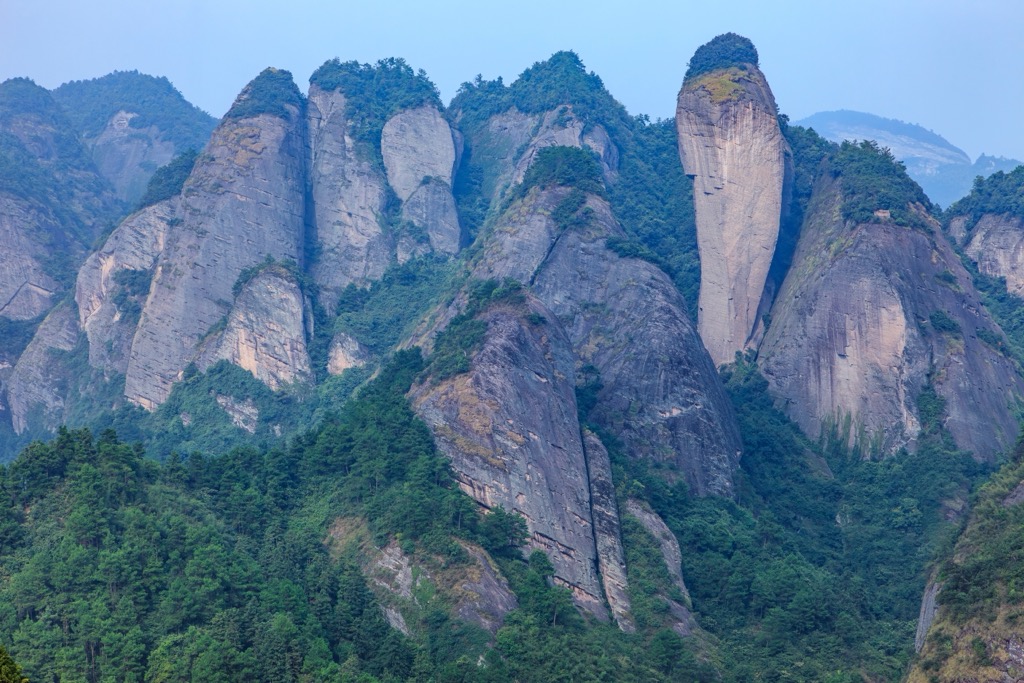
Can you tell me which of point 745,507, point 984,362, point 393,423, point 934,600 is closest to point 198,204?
point 393,423

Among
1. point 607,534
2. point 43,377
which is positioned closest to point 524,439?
point 607,534

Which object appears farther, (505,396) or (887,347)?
(887,347)

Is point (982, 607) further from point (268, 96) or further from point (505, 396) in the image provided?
point (268, 96)

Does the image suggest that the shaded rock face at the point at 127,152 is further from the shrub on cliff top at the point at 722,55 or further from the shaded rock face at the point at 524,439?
the shaded rock face at the point at 524,439

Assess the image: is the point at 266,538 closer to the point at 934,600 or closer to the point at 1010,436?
the point at 934,600

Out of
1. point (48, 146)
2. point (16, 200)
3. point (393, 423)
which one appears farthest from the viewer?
point (48, 146)

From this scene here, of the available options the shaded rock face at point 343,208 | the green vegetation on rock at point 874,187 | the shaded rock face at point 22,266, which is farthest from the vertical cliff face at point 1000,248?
the shaded rock face at point 22,266
